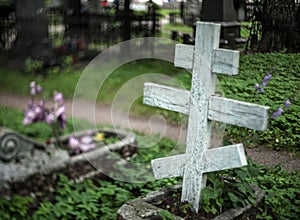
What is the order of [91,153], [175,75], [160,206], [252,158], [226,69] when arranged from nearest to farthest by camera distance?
[226,69] < [160,206] < [252,158] < [91,153] < [175,75]

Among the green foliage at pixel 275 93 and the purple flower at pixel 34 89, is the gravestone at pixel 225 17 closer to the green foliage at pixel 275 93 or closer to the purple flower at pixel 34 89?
the green foliage at pixel 275 93

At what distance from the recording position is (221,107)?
2.89m

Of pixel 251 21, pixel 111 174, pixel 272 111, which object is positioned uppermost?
pixel 251 21

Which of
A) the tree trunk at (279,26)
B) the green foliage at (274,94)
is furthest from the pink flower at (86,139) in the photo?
the tree trunk at (279,26)

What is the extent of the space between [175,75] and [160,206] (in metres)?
1.50

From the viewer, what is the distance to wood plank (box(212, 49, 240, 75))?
2789mm

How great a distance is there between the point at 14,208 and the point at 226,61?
159 cm

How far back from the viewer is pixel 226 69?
111 inches

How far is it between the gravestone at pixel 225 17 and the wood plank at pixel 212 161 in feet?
4.29

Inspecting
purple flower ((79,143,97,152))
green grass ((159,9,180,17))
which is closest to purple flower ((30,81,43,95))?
purple flower ((79,143,97,152))

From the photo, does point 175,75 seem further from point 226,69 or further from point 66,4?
point 66,4

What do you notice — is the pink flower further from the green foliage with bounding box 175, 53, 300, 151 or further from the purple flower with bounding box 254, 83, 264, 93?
the purple flower with bounding box 254, 83, 264, 93

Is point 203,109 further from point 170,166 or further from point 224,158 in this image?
point 170,166

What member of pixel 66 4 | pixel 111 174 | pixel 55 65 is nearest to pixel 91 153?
pixel 111 174
